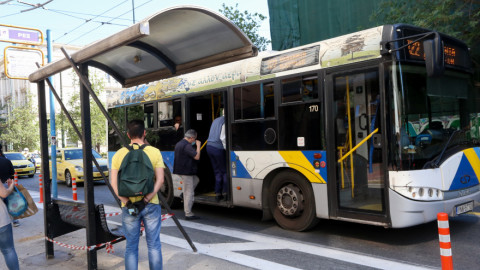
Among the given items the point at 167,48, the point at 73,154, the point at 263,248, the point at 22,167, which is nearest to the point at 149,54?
the point at 167,48

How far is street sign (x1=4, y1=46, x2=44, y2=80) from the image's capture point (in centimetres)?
1114

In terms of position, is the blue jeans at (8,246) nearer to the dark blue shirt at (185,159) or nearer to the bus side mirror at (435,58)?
the dark blue shirt at (185,159)

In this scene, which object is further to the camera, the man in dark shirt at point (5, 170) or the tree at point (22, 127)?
the tree at point (22, 127)

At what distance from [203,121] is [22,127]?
38744mm

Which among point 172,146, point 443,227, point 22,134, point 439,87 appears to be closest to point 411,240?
point 439,87

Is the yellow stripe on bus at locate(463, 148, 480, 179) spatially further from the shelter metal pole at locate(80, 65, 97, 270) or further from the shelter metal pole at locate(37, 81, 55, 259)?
the shelter metal pole at locate(37, 81, 55, 259)

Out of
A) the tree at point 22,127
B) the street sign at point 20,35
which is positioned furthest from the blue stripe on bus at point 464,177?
the tree at point 22,127

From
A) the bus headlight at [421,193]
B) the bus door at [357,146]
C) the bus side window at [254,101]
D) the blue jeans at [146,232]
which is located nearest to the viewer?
the blue jeans at [146,232]

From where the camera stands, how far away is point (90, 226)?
479cm

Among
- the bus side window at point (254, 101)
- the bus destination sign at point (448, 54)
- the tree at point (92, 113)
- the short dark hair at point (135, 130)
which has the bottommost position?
the short dark hair at point (135, 130)

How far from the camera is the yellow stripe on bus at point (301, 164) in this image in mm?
6309

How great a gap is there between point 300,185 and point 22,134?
136 ft

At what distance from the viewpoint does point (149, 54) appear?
18.4ft

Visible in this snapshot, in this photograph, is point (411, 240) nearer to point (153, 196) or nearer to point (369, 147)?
point (369, 147)
